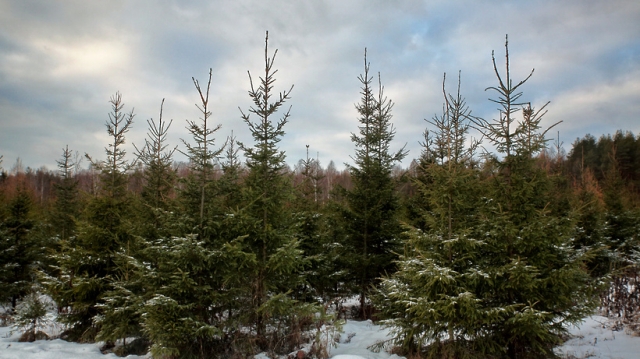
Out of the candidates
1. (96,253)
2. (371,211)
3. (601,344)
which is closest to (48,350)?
(96,253)

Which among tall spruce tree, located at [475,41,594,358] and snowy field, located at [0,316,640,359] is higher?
tall spruce tree, located at [475,41,594,358]

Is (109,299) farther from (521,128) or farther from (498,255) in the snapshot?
(521,128)

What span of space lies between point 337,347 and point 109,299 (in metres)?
5.47

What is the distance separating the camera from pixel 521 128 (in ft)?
22.5

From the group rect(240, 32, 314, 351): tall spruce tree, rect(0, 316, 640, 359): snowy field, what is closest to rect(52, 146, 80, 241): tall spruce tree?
rect(0, 316, 640, 359): snowy field

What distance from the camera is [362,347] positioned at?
26.3ft

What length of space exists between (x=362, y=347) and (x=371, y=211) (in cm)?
426

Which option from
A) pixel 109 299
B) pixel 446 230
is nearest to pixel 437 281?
pixel 446 230

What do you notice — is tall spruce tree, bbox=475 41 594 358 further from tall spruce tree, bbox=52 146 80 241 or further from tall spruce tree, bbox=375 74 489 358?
tall spruce tree, bbox=52 146 80 241

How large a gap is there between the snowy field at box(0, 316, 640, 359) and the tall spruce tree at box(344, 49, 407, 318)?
1887 millimetres

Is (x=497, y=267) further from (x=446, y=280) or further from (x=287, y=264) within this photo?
(x=287, y=264)

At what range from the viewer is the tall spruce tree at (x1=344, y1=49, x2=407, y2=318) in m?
11.0

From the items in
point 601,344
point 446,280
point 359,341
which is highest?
point 446,280

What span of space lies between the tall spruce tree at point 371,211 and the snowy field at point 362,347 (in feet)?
6.19
